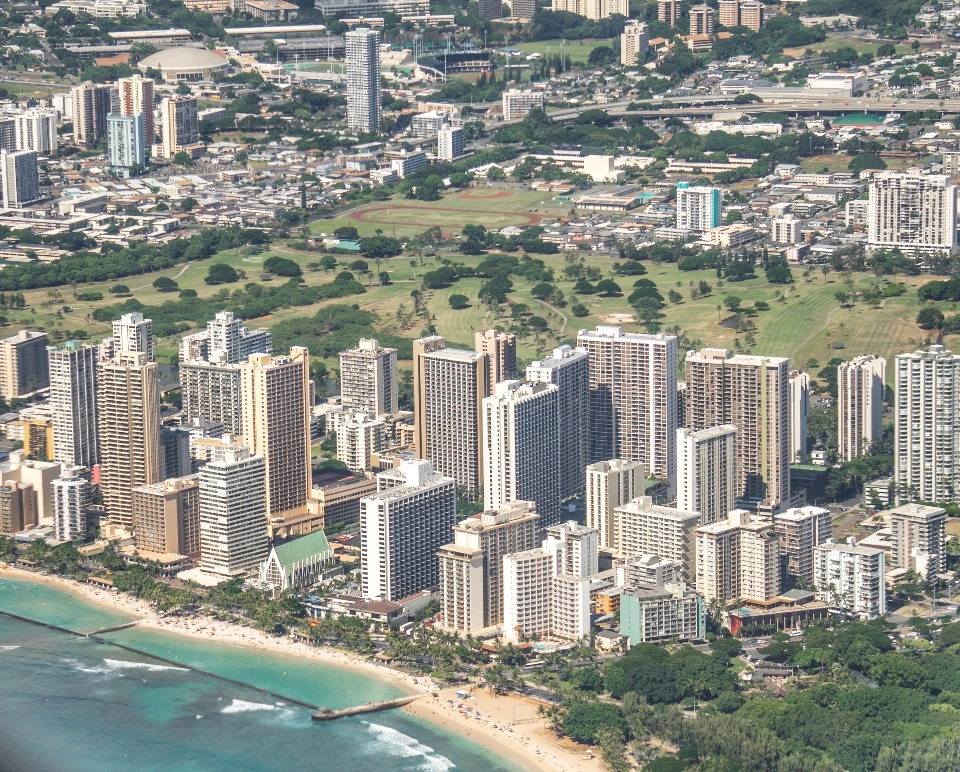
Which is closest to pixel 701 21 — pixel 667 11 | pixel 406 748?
pixel 667 11

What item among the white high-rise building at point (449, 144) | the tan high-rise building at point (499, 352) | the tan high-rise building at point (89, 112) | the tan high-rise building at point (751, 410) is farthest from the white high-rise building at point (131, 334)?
the tan high-rise building at point (89, 112)

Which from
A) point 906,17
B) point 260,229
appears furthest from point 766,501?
point 906,17

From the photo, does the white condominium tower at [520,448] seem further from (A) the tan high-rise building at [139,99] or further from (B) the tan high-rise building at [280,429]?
(A) the tan high-rise building at [139,99]

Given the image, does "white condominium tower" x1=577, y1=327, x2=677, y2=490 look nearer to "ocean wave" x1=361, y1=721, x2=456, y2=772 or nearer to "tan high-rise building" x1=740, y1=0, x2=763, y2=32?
"ocean wave" x1=361, y1=721, x2=456, y2=772

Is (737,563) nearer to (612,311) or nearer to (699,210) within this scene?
(612,311)

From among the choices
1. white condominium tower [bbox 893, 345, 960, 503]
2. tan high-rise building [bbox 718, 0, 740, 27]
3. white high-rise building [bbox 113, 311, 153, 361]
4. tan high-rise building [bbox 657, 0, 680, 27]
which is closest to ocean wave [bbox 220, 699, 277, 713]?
white high-rise building [bbox 113, 311, 153, 361]

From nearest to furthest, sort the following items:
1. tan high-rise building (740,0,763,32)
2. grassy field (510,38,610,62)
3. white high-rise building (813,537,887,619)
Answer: white high-rise building (813,537,887,619), grassy field (510,38,610,62), tan high-rise building (740,0,763,32)

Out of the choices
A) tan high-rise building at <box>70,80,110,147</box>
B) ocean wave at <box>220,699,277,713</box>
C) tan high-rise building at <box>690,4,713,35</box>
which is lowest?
ocean wave at <box>220,699,277,713</box>
